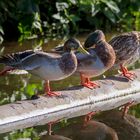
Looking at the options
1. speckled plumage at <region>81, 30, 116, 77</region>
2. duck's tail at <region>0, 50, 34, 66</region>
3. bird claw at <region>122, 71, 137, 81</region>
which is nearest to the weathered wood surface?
bird claw at <region>122, 71, 137, 81</region>

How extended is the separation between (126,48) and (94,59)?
66 centimetres

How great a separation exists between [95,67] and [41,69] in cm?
79

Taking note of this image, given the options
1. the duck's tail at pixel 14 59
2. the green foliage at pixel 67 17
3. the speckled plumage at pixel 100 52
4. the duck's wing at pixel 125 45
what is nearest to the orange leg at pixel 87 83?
the speckled plumage at pixel 100 52

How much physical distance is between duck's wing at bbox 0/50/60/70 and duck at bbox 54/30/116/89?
0.48 m

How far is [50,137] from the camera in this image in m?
6.68

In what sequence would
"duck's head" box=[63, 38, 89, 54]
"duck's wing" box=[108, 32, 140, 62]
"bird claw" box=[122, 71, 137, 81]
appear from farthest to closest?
"bird claw" box=[122, 71, 137, 81], "duck's wing" box=[108, 32, 140, 62], "duck's head" box=[63, 38, 89, 54]

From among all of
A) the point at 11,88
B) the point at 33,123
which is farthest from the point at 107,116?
the point at 11,88

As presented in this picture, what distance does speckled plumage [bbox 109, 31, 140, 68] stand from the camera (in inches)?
324

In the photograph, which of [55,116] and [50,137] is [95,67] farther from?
[50,137]

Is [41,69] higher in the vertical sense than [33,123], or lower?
higher

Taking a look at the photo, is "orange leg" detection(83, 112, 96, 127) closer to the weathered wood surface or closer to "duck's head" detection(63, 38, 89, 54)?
the weathered wood surface

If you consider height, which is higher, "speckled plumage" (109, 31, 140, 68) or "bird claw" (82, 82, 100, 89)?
"speckled plumage" (109, 31, 140, 68)

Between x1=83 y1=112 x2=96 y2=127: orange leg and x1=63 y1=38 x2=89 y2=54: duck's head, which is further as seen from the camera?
x1=63 y1=38 x2=89 y2=54: duck's head

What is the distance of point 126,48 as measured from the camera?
27.0 feet
